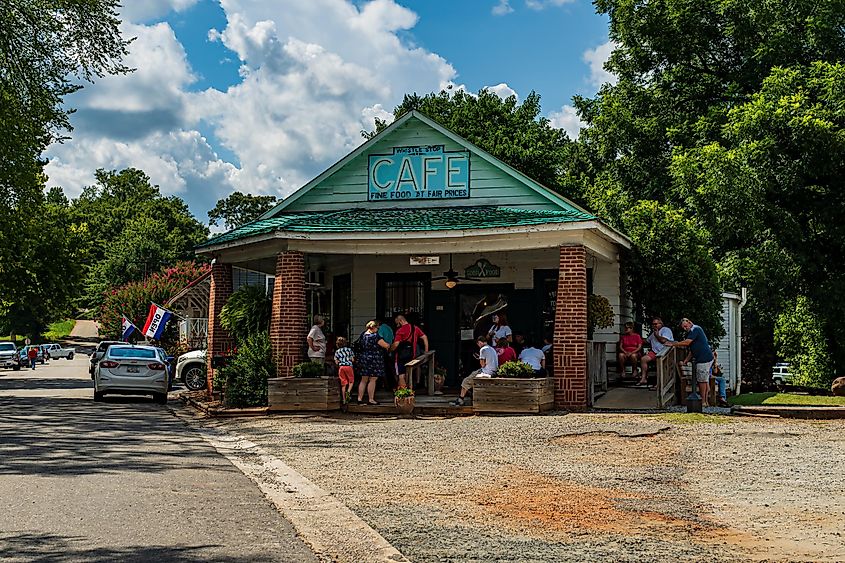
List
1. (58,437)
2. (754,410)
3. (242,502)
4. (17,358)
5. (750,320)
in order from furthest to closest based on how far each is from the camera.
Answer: (17,358) < (750,320) < (754,410) < (58,437) < (242,502)

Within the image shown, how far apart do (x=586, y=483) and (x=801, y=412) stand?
25.1 feet

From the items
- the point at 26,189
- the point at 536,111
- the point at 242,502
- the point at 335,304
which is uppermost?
the point at 536,111

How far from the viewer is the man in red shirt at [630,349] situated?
71.8 ft

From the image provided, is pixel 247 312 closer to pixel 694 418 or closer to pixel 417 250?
pixel 417 250

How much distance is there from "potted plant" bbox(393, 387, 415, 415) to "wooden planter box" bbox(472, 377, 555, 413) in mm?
1263

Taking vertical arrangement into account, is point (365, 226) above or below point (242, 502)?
above

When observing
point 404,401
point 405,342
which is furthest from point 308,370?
point 405,342

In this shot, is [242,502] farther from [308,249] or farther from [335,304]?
[335,304]

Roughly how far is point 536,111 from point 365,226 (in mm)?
30409

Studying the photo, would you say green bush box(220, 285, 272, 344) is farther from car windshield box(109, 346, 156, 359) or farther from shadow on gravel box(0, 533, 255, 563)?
shadow on gravel box(0, 533, 255, 563)

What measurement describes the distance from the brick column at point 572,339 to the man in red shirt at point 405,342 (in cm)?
317

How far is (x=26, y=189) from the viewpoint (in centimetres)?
3503

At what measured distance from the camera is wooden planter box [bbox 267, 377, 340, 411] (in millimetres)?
19562

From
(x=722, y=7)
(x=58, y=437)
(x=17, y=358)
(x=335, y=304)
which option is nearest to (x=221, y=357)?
(x=335, y=304)
